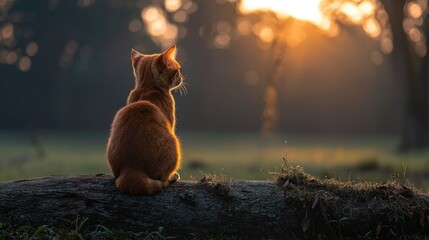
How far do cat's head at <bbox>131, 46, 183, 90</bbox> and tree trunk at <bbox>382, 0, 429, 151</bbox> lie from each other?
1779cm

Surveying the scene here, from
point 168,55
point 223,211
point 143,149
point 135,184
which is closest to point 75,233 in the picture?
point 135,184

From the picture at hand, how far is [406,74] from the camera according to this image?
2297cm

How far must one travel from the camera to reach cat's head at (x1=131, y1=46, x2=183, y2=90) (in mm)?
6164

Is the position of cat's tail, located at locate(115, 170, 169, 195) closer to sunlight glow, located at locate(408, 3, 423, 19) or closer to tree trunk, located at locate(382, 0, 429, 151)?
tree trunk, located at locate(382, 0, 429, 151)

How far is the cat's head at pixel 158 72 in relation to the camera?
616cm

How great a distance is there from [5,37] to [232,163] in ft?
84.7

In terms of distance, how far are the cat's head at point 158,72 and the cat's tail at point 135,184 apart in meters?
1.22

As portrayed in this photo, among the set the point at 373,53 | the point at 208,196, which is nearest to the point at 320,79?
the point at 373,53

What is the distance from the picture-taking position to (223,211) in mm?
5297

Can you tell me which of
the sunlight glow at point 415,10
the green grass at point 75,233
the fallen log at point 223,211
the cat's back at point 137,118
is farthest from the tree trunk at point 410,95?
the green grass at point 75,233

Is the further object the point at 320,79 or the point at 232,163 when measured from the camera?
the point at 320,79

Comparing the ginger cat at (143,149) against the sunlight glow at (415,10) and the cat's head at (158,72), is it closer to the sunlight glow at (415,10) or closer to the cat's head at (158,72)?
the cat's head at (158,72)

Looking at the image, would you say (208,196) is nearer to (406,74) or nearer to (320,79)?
(406,74)

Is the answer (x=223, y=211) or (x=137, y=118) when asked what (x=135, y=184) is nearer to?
(x=137, y=118)
